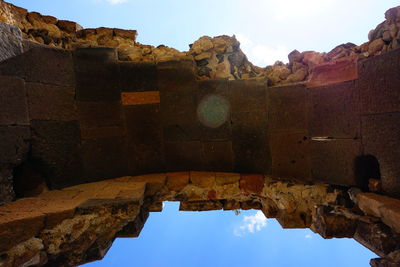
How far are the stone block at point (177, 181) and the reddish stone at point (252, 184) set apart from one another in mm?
841

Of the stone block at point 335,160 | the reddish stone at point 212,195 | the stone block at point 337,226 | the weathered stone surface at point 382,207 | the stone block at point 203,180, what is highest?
the stone block at point 335,160

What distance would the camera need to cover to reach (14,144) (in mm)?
2668

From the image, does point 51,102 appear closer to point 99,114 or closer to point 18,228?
point 99,114

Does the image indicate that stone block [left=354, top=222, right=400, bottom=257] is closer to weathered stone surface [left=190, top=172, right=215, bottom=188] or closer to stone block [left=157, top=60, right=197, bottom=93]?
weathered stone surface [left=190, top=172, right=215, bottom=188]

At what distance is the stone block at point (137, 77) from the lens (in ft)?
11.2

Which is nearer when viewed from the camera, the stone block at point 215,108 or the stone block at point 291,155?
the stone block at point 291,155

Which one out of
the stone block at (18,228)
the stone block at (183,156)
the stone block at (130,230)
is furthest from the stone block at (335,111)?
the stone block at (18,228)

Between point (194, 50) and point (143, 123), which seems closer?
point (143, 123)

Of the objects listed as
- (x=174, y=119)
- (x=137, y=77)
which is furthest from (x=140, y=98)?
(x=174, y=119)

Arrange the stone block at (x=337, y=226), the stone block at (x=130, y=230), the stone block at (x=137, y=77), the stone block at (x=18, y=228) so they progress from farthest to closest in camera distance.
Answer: the stone block at (x=137, y=77)
the stone block at (x=130, y=230)
the stone block at (x=337, y=226)
the stone block at (x=18, y=228)

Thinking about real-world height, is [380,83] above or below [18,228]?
above

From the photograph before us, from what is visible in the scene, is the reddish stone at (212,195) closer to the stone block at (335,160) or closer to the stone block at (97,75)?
the stone block at (335,160)

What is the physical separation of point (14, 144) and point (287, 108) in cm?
363

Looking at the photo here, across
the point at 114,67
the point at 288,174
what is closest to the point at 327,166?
the point at 288,174
